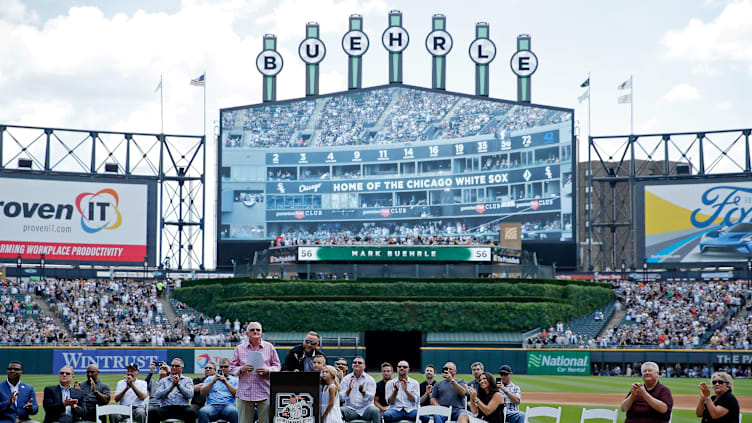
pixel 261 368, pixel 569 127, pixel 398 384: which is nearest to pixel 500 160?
pixel 569 127

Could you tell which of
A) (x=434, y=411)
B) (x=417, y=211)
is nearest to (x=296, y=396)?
(x=434, y=411)

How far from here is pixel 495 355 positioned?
46.1m

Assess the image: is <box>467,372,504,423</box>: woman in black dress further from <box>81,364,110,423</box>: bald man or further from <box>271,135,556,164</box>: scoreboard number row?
<box>271,135,556,164</box>: scoreboard number row

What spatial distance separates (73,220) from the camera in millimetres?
60406

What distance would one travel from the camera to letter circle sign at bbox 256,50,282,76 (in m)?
65.1

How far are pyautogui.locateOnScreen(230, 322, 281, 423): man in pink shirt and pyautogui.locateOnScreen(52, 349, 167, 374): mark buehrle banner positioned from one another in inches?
1209

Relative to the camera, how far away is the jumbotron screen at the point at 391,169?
195 ft

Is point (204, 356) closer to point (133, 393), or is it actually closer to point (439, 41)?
point (133, 393)

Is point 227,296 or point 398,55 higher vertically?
point 398,55

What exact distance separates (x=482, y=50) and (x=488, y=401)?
166 feet

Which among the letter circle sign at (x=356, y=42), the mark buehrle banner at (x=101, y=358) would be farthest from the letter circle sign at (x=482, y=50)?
the mark buehrle banner at (x=101, y=358)

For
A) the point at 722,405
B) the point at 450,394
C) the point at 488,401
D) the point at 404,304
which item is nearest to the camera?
the point at 722,405

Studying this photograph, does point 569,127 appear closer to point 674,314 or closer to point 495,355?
point 674,314

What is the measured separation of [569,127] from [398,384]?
144 ft
